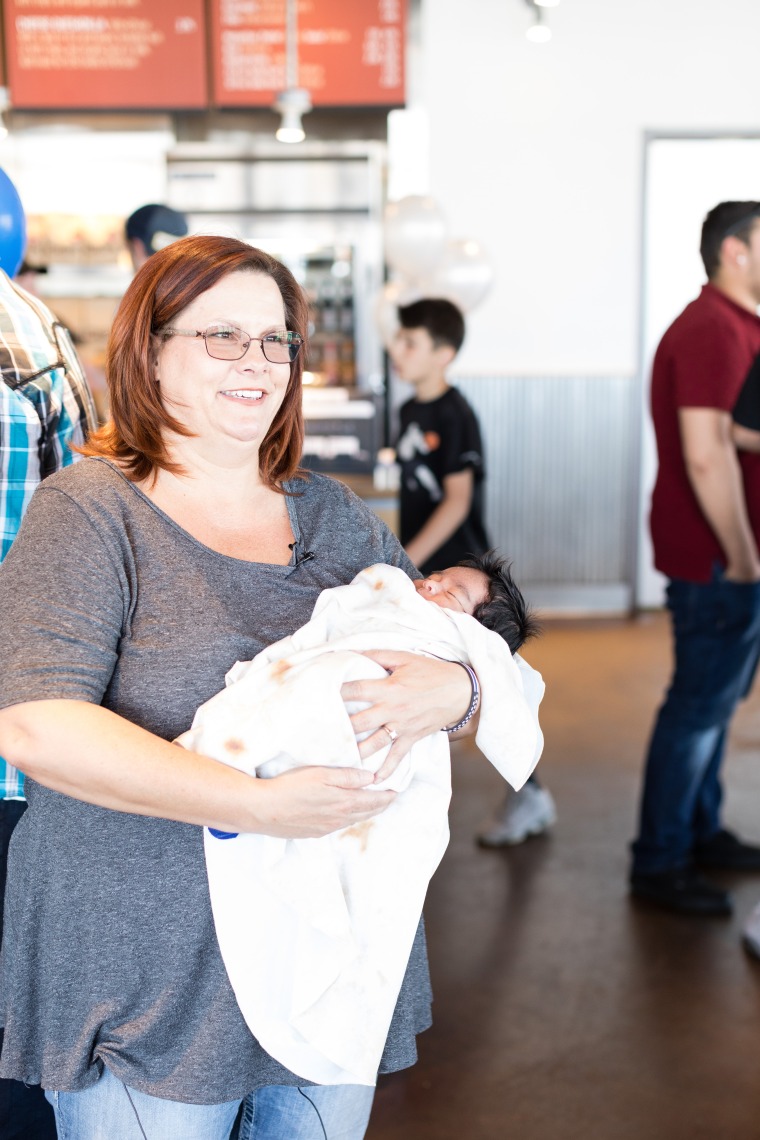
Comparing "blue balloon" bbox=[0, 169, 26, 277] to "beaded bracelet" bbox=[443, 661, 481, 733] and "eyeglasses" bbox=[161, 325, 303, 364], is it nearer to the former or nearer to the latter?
"eyeglasses" bbox=[161, 325, 303, 364]

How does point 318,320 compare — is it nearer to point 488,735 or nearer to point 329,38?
point 329,38

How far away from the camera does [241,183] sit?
6152 mm

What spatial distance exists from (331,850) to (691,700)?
2017 mm

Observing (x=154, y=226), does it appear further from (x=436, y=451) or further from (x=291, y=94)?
(x=291, y=94)

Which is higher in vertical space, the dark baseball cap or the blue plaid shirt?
the dark baseball cap

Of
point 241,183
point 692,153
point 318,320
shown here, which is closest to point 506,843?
point 318,320

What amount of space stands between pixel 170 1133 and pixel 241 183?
18.5 ft

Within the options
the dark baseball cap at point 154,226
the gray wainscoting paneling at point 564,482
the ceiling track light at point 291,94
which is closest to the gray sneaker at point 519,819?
the dark baseball cap at point 154,226

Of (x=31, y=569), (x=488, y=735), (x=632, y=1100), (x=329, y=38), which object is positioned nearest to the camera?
(x=31, y=569)

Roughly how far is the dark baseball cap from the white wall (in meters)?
3.41

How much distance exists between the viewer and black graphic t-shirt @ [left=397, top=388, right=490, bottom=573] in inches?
134

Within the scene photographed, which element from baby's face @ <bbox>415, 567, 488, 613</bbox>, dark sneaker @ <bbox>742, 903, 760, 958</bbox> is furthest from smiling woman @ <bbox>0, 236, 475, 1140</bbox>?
dark sneaker @ <bbox>742, 903, 760, 958</bbox>

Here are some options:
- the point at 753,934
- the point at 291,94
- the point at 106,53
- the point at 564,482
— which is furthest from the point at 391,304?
the point at 753,934

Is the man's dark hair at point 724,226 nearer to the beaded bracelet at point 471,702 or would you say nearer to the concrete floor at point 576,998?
the concrete floor at point 576,998
